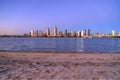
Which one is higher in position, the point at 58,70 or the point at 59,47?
the point at 58,70

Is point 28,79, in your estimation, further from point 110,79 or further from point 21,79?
point 110,79

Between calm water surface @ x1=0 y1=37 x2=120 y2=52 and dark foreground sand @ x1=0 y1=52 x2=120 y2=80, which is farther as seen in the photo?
calm water surface @ x1=0 y1=37 x2=120 y2=52

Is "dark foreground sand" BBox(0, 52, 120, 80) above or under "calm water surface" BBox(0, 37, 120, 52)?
above

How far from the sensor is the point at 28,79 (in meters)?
7.55

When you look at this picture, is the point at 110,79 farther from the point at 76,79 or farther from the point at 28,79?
the point at 28,79

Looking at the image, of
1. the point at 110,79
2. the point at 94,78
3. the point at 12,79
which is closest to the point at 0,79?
the point at 12,79

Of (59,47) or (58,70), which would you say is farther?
(59,47)

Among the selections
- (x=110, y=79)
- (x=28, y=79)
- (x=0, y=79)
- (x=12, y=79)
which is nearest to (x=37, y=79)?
(x=28, y=79)

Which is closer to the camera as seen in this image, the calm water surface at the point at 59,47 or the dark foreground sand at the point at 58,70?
the dark foreground sand at the point at 58,70

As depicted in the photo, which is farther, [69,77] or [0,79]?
[69,77]

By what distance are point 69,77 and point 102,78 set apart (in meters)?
1.38

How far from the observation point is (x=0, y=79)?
24.6 feet

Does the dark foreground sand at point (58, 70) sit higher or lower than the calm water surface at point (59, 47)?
higher

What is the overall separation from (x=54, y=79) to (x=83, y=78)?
4.03 feet
